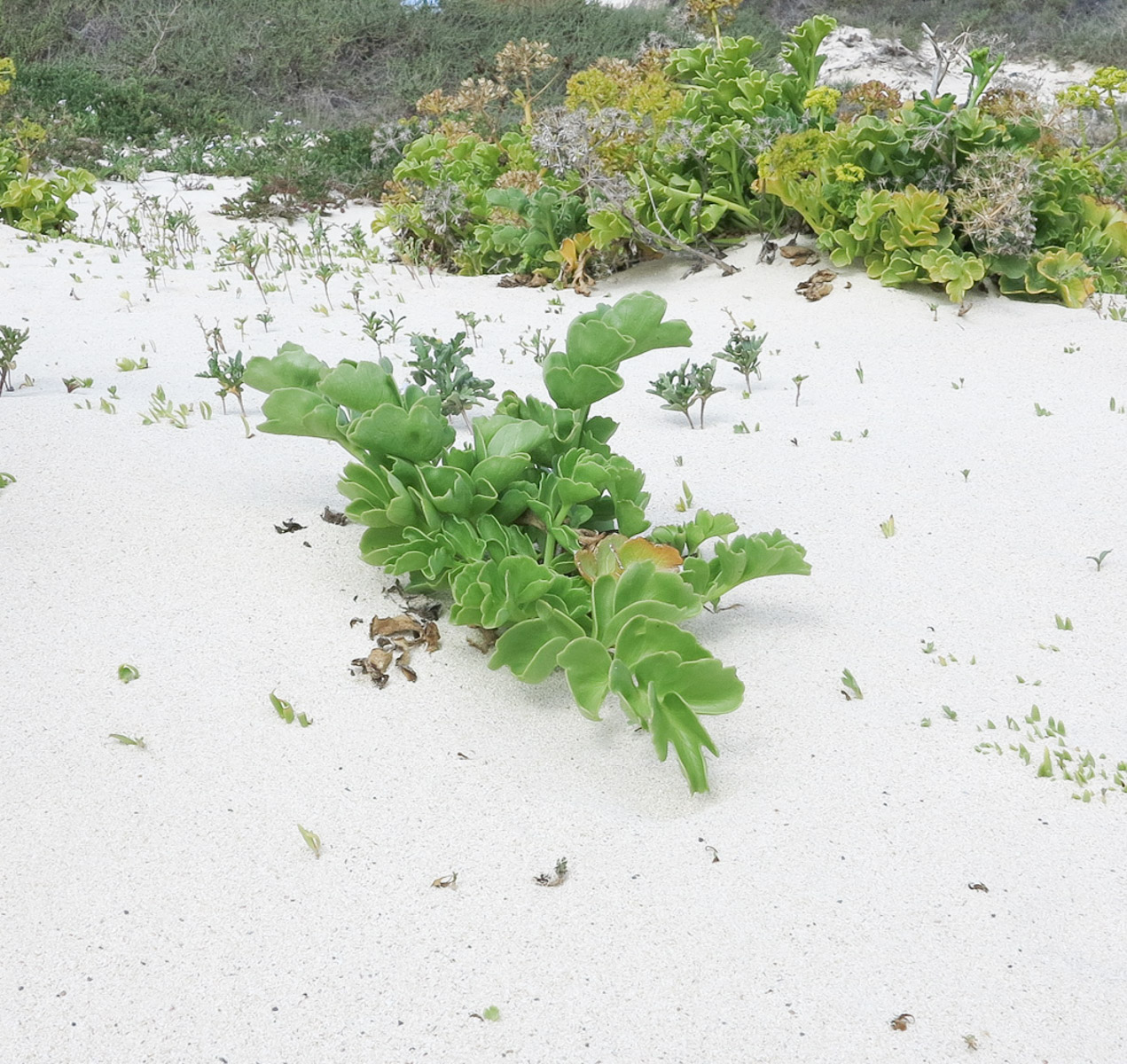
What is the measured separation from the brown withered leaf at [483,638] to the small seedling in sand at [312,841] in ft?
2.14

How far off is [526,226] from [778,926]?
206 inches

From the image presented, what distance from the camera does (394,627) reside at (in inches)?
98.9

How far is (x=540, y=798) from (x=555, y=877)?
0.69ft

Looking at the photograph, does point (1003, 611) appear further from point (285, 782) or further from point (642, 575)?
point (285, 782)

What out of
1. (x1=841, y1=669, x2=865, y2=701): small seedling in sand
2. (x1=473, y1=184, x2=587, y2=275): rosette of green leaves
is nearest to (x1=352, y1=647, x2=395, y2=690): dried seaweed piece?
(x1=841, y1=669, x2=865, y2=701): small seedling in sand

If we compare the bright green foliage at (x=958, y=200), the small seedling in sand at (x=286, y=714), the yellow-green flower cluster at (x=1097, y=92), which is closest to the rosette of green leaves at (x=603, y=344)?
the small seedling in sand at (x=286, y=714)

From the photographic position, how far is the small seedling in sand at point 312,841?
1.92 meters

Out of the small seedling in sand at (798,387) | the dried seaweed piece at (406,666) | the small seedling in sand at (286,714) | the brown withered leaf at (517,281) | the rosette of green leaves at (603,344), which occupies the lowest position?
the brown withered leaf at (517,281)

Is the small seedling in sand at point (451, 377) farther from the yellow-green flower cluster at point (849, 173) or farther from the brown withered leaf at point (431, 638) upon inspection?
the yellow-green flower cluster at point (849, 173)

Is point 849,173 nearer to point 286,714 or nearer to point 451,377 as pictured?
point 451,377

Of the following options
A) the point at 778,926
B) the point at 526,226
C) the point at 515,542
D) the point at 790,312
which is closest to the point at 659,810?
the point at 778,926

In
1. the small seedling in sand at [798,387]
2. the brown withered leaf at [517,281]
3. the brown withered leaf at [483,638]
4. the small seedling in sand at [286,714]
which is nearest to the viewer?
the small seedling in sand at [286,714]

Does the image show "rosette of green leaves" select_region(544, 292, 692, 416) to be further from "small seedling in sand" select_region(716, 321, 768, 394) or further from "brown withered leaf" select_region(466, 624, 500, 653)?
"small seedling in sand" select_region(716, 321, 768, 394)

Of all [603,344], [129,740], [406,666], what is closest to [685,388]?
[603,344]
